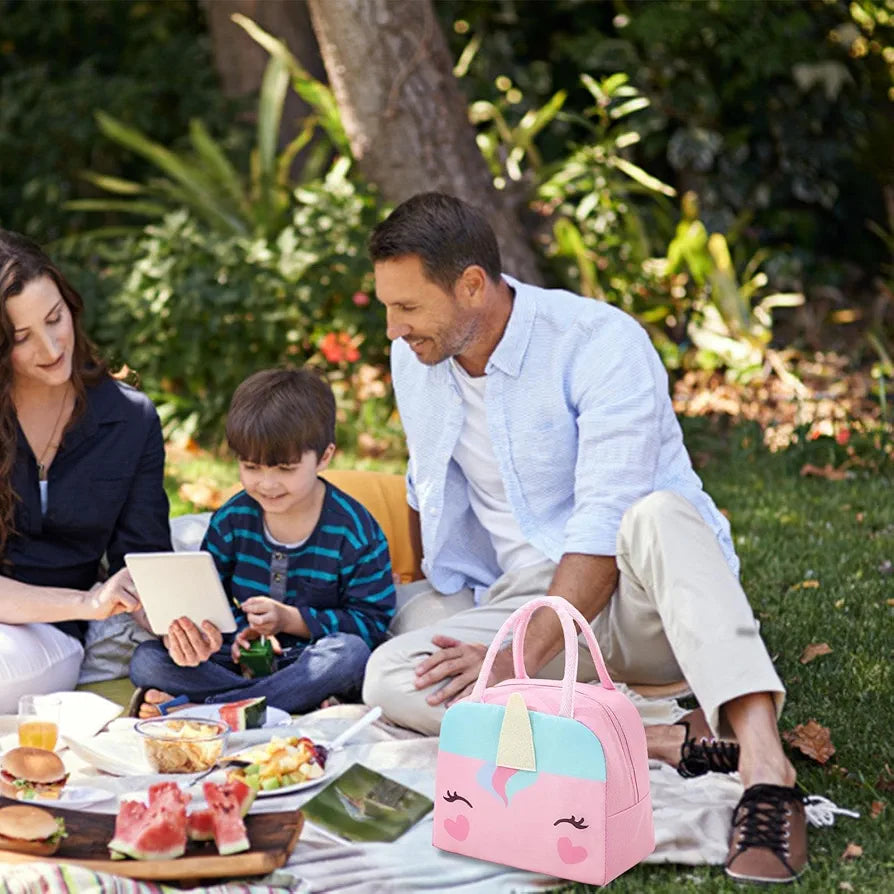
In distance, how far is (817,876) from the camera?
2.76 m

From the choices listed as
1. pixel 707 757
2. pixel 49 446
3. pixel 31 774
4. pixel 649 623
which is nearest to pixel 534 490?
pixel 649 623

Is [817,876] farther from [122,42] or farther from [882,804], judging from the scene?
[122,42]

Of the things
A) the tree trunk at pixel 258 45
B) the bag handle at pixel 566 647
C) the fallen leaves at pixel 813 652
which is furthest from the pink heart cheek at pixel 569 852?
the tree trunk at pixel 258 45

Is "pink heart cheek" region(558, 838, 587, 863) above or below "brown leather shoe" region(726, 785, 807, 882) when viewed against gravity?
above

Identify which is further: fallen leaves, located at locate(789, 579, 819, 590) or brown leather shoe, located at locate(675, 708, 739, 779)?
fallen leaves, located at locate(789, 579, 819, 590)

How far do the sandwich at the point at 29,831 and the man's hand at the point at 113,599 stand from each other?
0.99 m

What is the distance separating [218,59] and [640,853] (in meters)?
7.56

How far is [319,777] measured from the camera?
3.19m

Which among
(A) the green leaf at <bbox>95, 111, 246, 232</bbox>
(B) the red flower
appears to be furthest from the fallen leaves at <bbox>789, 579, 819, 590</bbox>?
(A) the green leaf at <bbox>95, 111, 246, 232</bbox>

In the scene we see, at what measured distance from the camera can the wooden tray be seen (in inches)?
105

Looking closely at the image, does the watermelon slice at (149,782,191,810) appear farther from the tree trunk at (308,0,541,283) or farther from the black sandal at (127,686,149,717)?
the tree trunk at (308,0,541,283)

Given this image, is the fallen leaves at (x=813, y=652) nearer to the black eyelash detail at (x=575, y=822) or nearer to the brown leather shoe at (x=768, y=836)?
the brown leather shoe at (x=768, y=836)

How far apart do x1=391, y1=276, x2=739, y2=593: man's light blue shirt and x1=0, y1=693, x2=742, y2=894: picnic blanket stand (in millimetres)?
574

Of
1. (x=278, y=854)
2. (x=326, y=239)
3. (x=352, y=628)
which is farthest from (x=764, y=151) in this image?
(x=278, y=854)
